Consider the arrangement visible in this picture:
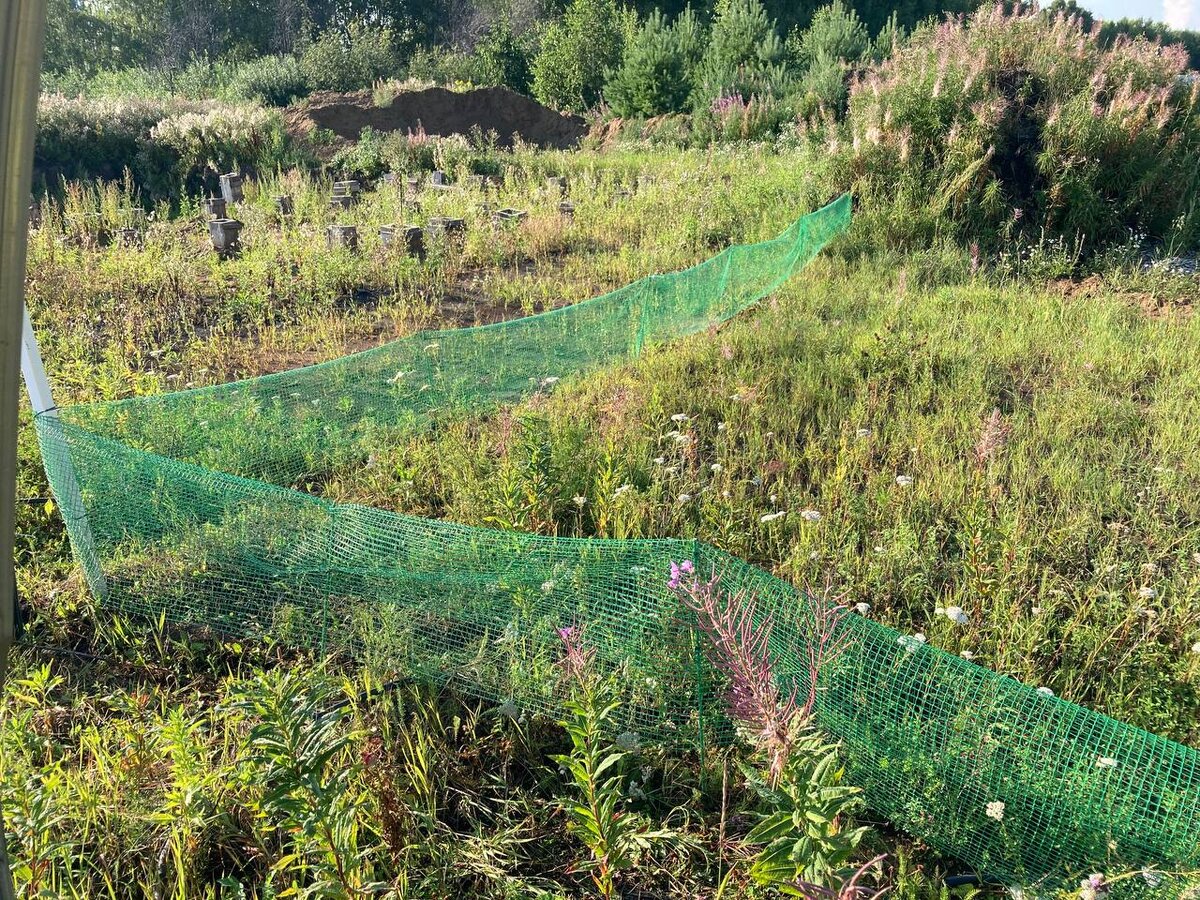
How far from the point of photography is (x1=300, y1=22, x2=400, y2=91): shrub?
25.3 metres

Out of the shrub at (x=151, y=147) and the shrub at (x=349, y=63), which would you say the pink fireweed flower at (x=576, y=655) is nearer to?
the shrub at (x=151, y=147)

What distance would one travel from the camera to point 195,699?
2.90 m

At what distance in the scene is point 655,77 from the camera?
19.6 m

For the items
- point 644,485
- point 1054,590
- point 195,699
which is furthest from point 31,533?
point 1054,590

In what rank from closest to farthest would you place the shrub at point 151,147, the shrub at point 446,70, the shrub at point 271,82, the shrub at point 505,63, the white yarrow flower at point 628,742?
1. the white yarrow flower at point 628,742
2. the shrub at point 151,147
3. the shrub at point 271,82
4. the shrub at point 505,63
5. the shrub at point 446,70

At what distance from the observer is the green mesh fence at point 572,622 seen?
217cm

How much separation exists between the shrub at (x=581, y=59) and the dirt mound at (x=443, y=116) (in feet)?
10.3

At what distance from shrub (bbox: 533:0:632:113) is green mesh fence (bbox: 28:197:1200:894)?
2192 cm

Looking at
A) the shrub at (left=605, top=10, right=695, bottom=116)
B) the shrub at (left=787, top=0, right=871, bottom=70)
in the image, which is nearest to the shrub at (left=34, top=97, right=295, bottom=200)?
the shrub at (left=605, top=10, right=695, bottom=116)

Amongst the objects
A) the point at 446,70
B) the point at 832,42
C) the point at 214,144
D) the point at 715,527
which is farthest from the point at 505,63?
the point at 715,527

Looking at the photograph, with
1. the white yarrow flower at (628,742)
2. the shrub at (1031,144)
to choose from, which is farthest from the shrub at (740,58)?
the white yarrow flower at (628,742)

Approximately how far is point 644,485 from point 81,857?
8.36ft

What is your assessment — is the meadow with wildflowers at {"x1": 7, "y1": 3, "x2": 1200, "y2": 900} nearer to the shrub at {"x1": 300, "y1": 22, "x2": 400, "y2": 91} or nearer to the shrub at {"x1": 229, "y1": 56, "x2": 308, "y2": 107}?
the shrub at {"x1": 229, "y1": 56, "x2": 308, "y2": 107}

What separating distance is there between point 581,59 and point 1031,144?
1777cm
